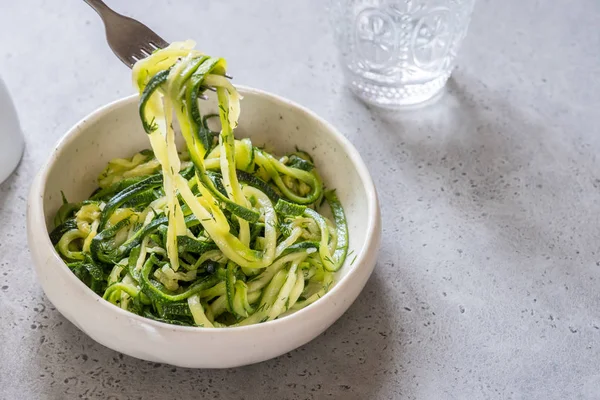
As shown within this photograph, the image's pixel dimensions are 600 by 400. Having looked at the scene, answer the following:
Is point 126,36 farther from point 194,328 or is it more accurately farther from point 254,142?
point 194,328

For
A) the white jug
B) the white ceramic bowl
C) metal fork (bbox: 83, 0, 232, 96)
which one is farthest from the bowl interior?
the white jug

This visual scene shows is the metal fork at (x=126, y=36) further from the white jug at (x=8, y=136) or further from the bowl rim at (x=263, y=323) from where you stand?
the white jug at (x=8, y=136)

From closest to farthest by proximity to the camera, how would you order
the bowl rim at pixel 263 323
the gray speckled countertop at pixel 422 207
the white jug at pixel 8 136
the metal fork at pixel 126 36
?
1. the bowl rim at pixel 263 323
2. the gray speckled countertop at pixel 422 207
3. the metal fork at pixel 126 36
4. the white jug at pixel 8 136

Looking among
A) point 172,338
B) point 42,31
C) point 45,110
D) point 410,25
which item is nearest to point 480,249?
point 410,25

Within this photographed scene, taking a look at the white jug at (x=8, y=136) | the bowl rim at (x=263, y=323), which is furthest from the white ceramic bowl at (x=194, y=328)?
the white jug at (x=8, y=136)

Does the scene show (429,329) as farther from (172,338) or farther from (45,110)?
(45,110)

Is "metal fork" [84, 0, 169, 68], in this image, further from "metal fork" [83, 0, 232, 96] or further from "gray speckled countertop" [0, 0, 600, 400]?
"gray speckled countertop" [0, 0, 600, 400]

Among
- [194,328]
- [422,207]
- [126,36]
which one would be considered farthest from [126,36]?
[422,207]
